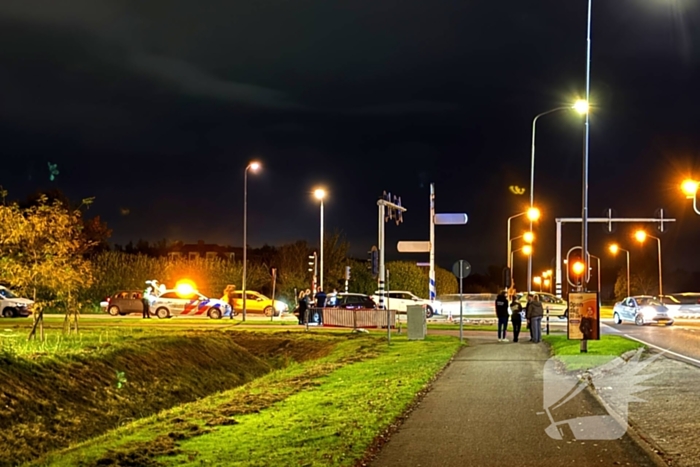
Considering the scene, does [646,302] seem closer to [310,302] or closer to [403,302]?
[403,302]

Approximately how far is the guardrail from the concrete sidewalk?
18.6 m

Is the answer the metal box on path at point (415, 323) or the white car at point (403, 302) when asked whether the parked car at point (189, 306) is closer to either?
the white car at point (403, 302)

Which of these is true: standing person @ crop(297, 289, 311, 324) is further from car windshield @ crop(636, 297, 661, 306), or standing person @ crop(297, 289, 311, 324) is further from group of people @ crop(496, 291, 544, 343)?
car windshield @ crop(636, 297, 661, 306)

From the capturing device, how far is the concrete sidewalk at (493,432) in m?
9.59

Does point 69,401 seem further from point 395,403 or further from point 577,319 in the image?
point 577,319

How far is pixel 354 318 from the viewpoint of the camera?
121ft

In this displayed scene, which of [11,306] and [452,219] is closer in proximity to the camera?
[452,219]

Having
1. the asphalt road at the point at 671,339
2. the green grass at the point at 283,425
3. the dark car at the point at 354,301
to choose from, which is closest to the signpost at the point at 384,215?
the dark car at the point at 354,301

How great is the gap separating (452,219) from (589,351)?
742 inches

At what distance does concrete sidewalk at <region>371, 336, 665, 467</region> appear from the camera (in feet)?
31.5

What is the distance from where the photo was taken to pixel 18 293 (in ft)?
75.6

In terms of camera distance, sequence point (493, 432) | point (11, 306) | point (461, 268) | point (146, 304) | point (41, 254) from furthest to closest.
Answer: point (11, 306) → point (146, 304) → point (461, 268) → point (41, 254) → point (493, 432)

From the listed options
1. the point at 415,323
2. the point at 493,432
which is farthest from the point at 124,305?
the point at 493,432

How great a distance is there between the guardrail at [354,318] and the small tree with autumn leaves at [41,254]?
50.2ft
